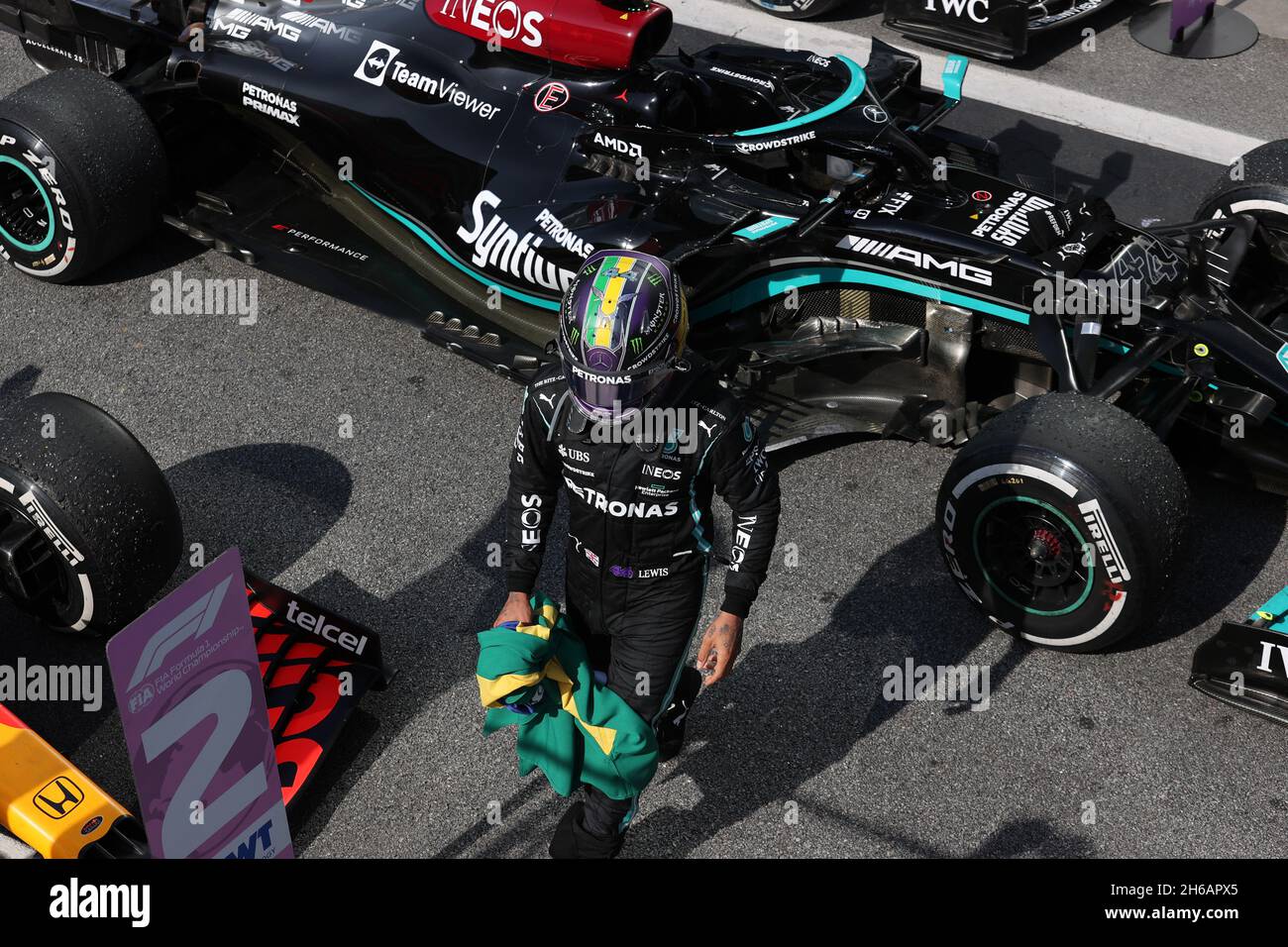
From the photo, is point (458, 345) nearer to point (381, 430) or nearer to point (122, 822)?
point (381, 430)

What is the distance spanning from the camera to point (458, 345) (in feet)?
20.6

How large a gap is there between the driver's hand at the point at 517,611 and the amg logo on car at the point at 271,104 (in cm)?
343

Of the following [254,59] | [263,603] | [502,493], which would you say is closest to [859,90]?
[502,493]

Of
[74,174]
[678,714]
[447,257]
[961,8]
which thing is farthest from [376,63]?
[961,8]

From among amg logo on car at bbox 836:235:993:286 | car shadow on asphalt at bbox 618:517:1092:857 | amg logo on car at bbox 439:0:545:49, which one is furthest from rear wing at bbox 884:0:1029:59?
car shadow on asphalt at bbox 618:517:1092:857

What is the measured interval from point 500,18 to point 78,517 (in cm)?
296

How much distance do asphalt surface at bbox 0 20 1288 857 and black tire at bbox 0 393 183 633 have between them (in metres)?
0.26

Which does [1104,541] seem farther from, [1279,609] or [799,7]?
[799,7]

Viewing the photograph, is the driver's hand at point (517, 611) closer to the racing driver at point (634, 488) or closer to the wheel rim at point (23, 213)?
the racing driver at point (634, 488)

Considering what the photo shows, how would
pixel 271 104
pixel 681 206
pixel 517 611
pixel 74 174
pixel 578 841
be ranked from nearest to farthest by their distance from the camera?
pixel 517 611 → pixel 578 841 → pixel 681 206 → pixel 74 174 → pixel 271 104

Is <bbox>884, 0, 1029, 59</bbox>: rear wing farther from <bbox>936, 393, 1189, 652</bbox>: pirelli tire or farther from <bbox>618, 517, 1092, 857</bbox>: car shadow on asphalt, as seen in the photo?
<bbox>936, 393, 1189, 652</bbox>: pirelli tire

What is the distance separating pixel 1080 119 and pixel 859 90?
2.66m

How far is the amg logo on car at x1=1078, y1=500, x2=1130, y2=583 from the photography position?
4.78 m

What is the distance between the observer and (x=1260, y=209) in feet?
20.8
